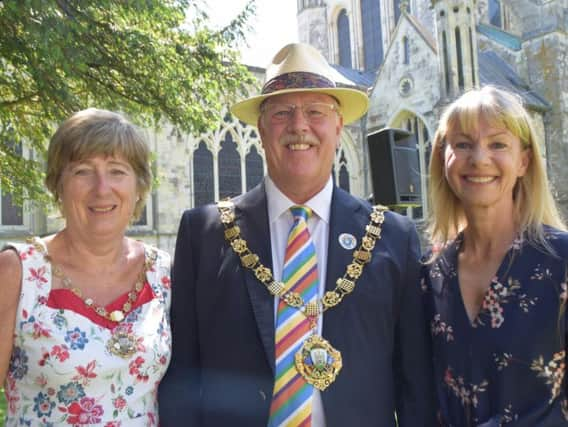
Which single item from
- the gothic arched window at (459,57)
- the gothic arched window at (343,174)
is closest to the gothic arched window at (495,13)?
the gothic arched window at (459,57)

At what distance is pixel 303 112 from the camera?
2.44m

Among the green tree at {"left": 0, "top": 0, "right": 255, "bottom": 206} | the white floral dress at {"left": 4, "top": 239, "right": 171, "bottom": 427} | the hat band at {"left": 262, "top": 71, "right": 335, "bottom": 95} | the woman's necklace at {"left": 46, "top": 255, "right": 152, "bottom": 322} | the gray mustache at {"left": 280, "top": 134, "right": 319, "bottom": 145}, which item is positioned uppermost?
the green tree at {"left": 0, "top": 0, "right": 255, "bottom": 206}

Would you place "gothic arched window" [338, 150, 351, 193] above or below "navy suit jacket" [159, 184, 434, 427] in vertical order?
above

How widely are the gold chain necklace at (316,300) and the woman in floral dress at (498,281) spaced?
35cm

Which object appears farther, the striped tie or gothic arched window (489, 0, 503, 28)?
gothic arched window (489, 0, 503, 28)

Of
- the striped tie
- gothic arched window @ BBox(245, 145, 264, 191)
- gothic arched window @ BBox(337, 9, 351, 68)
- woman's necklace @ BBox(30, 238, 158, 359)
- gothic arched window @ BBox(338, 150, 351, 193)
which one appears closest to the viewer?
the striped tie

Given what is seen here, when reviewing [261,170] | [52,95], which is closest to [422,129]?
[261,170]

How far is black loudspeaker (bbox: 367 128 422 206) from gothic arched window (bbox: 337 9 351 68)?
25155mm

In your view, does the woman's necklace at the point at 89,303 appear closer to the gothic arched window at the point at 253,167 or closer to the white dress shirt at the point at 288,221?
the white dress shirt at the point at 288,221

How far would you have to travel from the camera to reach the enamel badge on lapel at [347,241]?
2.44 metres

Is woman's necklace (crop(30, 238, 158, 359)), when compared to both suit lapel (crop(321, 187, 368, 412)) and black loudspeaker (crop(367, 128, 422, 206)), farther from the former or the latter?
black loudspeaker (crop(367, 128, 422, 206))

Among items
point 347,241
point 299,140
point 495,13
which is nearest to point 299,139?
point 299,140

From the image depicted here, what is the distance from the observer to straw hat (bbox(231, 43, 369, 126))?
2441 mm

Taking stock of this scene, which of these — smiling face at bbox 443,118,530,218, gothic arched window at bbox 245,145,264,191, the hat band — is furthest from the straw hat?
gothic arched window at bbox 245,145,264,191
